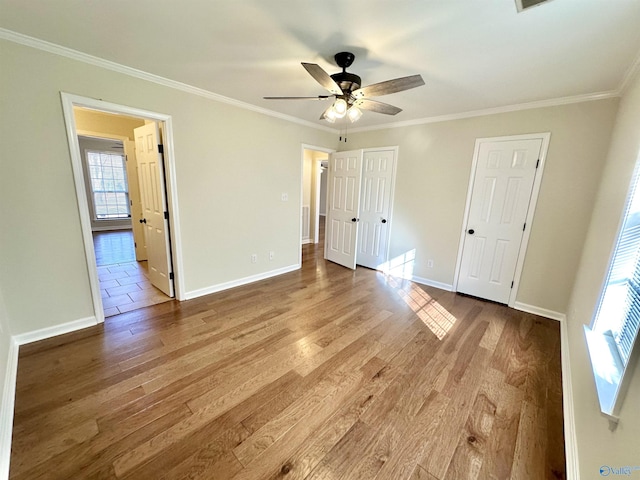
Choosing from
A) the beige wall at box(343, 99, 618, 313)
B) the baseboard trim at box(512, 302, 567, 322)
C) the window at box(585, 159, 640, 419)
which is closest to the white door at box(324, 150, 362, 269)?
the beige wall at box(343, 99, 618, 313)

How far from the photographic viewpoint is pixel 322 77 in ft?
6.21

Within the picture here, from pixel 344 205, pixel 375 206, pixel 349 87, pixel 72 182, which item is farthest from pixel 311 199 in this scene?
pixel 72 182

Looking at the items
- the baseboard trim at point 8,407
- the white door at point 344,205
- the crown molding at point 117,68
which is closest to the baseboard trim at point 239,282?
the white door at point 344,205

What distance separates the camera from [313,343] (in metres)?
2.40

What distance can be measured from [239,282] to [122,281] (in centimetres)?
173

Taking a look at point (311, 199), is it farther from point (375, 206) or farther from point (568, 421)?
point (568, 421)

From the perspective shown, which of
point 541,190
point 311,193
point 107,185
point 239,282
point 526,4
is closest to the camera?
point 526,4

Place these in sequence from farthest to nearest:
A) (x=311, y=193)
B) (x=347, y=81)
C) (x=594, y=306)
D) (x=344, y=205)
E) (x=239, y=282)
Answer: (x=311, y=193)
(x=344, y=205)
(x=239, y=282)
(x=347, y=81)
(x=594, y=306)

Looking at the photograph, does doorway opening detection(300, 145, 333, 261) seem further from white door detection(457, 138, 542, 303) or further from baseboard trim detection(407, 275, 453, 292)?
white door detection(457, 138, 542, 303)

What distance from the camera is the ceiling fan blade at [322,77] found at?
5.64ft

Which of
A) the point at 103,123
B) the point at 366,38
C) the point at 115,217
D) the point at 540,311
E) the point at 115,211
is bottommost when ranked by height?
the point at 540,311

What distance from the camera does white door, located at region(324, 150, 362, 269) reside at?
14.4 feet

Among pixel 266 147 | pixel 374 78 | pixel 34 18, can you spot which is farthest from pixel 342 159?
pixel 34 18

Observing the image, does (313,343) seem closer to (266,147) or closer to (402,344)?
(402,344)
